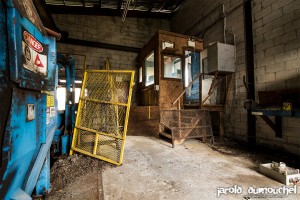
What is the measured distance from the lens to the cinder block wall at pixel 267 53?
11.8 ft

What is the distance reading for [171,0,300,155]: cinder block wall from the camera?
3.59 meters

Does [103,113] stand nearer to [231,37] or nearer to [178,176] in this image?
[178,176]

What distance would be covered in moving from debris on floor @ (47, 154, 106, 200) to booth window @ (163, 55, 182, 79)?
14.3ft

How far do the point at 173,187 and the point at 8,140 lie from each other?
6.96 feet

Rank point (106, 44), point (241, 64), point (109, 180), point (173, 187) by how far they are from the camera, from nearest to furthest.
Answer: point (173, 187) < point (109, 180) < point (241, 64) < point (106, 44)

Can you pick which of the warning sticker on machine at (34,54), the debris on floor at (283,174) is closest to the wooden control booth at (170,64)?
the debris on floor at (283,174)

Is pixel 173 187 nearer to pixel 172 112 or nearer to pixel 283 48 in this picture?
pixel 172 112

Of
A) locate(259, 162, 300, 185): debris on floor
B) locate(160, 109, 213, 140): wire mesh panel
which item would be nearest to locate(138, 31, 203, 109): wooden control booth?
locate(160, 109, 213, 140): wire mesh panel

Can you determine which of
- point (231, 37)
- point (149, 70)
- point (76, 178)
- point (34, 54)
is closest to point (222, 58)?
point (231, 37)

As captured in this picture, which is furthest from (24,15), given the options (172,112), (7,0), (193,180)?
(172,112)

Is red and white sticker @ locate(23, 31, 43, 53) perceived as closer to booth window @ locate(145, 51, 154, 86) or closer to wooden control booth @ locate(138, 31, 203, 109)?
wooden control booth @ locate(138, 31, 203, 109)

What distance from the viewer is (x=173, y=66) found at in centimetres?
659

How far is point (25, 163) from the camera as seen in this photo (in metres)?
1.04

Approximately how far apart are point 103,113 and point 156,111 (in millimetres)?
2701
